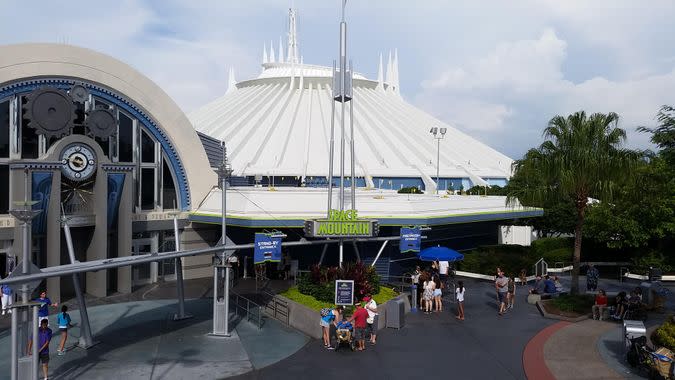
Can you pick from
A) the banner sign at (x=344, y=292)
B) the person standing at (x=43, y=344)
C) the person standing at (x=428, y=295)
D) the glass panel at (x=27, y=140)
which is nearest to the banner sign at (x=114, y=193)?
the glass panel at (x=27, y=140)

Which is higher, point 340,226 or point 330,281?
point 340,226

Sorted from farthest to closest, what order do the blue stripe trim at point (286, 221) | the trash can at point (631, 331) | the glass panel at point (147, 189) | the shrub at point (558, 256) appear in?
the shrub at point (558, 256) < the glass panel at point (147, 189) < the blue stripe trim at point (286, 221) < the trash can at point (631, 331)

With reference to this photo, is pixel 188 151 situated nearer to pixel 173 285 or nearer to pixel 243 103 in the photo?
pixel 173 285

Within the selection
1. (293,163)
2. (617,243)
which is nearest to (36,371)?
(617,243)

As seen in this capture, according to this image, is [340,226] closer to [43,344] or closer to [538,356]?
[538,356]

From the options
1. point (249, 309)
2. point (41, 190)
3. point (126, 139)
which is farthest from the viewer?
point (126, 139)

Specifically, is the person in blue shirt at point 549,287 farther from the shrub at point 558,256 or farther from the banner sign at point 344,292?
the banner sign at point 344,292

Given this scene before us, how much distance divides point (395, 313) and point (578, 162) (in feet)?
29.9

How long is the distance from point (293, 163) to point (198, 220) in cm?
2226

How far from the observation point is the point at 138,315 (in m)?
21.3

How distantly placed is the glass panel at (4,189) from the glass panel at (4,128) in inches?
22.9

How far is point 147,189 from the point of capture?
Answer: 2820cm

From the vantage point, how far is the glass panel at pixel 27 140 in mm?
23625

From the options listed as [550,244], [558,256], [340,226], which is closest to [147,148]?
[340,226]
